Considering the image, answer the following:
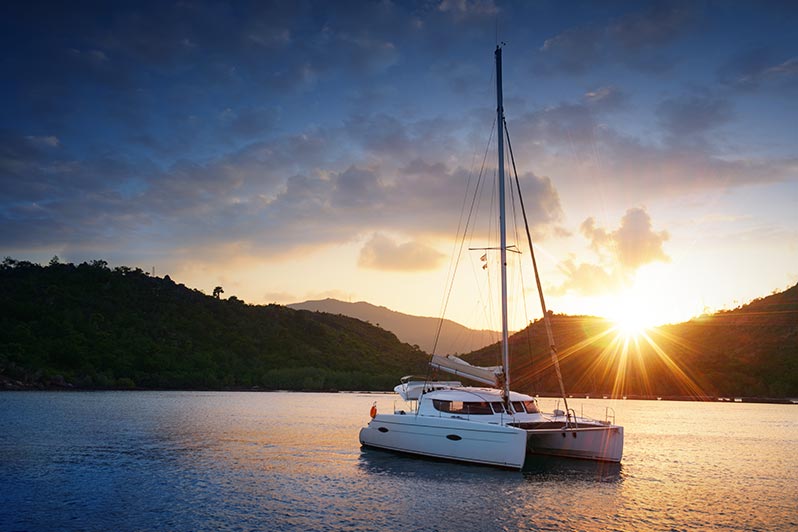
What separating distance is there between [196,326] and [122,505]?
124 meters

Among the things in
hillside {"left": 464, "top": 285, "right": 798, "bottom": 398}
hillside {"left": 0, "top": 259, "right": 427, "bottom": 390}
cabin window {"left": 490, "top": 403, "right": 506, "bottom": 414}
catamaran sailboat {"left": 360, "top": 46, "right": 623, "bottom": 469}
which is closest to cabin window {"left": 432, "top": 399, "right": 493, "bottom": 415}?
catamaran sailboat {"left": 360, "top": 46, "right": 623, "bottom": 469}

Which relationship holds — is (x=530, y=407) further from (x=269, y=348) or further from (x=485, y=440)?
(x=269, y=348)

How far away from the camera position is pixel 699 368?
5359 inches

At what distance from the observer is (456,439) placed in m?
28.9

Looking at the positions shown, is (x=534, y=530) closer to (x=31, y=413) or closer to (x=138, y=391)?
(x=31, y=413)

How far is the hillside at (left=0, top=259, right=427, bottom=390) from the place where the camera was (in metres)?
112

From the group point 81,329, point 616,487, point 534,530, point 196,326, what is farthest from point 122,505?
point 196,326

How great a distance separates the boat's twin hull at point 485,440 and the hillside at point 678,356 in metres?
85.4

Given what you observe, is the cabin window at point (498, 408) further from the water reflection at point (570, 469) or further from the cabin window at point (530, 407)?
the water reflection at point (570, 469)

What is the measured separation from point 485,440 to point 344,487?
6695mm

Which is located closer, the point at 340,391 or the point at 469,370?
the point at 469,370

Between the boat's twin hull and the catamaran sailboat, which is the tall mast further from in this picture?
the boat's twin hull

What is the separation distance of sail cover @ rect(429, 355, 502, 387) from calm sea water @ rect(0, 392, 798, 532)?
193 inches

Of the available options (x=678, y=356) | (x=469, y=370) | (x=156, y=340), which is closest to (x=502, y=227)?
(x=469, y=370)
